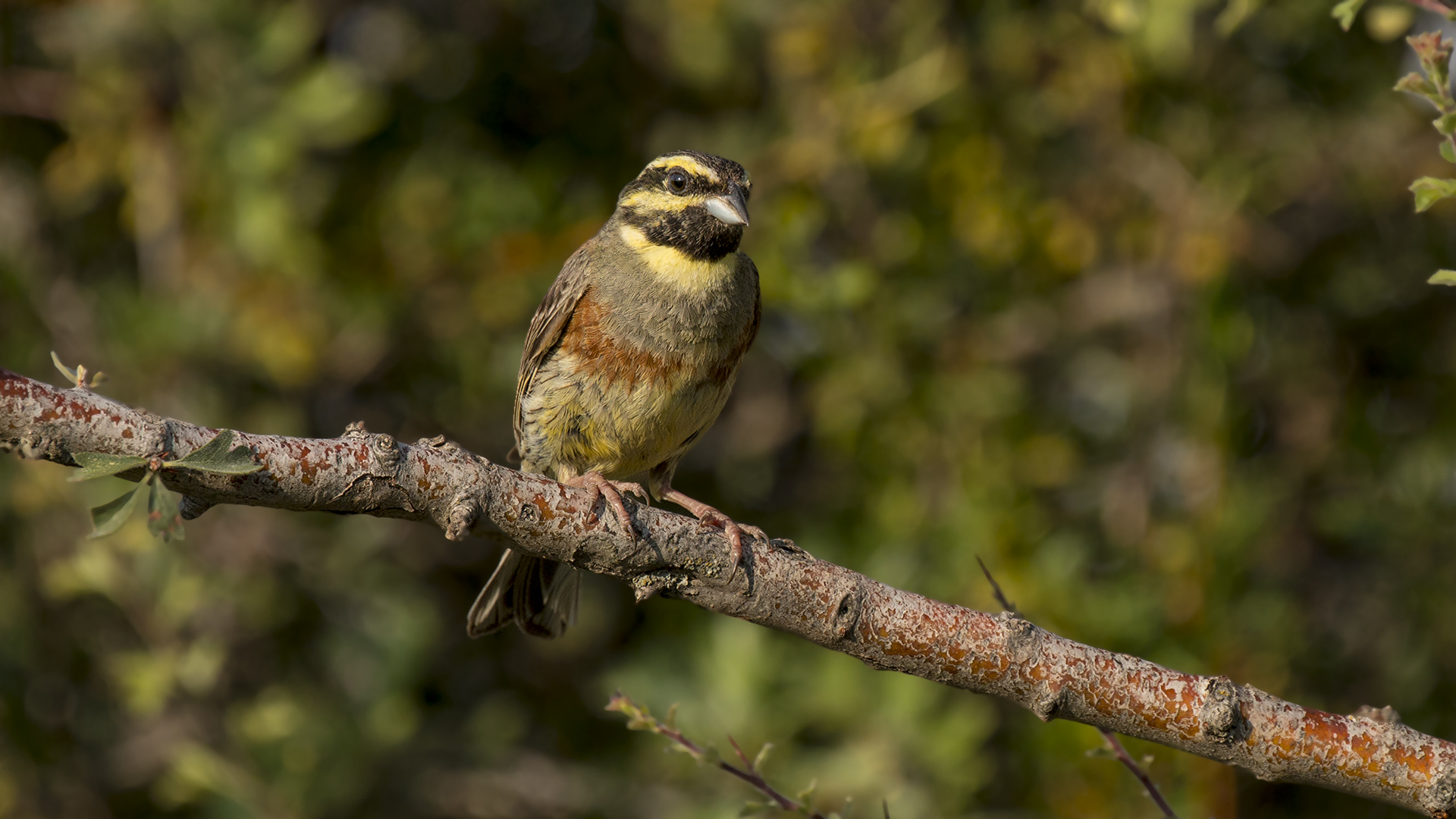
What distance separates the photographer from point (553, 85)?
258 inches

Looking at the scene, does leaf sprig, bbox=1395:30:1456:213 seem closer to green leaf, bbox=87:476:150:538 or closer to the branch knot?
the branch knot

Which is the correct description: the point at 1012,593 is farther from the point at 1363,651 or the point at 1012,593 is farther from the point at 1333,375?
the point at 1333,375

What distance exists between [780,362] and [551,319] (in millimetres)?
1741

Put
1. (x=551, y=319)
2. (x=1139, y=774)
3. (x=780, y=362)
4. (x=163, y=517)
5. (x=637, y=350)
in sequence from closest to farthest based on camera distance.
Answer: (x=163, y=517) < (x=1139, y=774) < (x=637, y=350) < (x=551, y=319) < (x=780, y=362)

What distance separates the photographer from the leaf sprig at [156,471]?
86.2 inches

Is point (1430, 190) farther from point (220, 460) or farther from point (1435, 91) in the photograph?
point (220, 460)

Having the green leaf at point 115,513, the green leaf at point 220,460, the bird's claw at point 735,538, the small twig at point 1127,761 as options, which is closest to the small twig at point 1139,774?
the small twig at point 1127,761

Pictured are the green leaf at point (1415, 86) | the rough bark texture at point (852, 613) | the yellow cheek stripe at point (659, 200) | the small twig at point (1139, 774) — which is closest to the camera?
the green leaf at point (1415, 86)

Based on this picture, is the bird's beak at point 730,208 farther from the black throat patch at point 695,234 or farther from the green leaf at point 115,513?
the green leaf at point 115,513

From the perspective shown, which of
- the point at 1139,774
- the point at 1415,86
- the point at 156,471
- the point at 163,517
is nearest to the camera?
the point at 163,517

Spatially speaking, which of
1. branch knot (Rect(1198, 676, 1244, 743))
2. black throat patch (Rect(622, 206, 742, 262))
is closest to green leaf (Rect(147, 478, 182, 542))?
branch knot (Rect(1198, 676, 1244, 743))

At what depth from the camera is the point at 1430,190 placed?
2.48 m

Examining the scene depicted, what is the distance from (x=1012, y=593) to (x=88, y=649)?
4.15 meters

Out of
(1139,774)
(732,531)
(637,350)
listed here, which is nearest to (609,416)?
(637,350)
